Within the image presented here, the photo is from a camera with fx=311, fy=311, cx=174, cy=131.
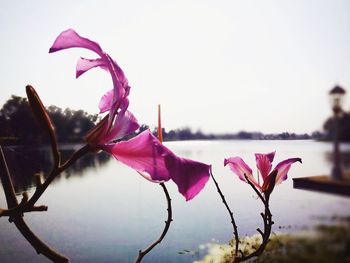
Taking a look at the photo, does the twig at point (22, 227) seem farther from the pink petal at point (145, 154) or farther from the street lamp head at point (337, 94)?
the street lamp head at point (337, 94)

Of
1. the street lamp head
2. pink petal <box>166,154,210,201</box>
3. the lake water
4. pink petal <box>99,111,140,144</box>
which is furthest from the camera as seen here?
the lake water

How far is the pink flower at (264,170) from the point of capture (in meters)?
0.62

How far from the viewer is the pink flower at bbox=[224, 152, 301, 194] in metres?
0.62

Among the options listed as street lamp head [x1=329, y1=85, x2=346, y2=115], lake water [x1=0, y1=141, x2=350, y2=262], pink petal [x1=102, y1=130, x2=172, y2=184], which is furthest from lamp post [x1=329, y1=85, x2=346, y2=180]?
pink petal [x1=102, y1=130, x2=172, y2=184]

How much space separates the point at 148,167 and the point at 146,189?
3353cm

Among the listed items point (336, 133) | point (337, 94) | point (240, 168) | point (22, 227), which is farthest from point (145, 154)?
point (336, 133)

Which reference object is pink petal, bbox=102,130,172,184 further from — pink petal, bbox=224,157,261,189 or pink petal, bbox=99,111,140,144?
pink petal, bbox=224,157,261,189

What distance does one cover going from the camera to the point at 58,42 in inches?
13.2

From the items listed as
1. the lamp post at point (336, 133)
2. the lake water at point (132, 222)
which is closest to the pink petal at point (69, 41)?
the lamp post at point (336, 133)

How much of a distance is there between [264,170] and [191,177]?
0.41 meters

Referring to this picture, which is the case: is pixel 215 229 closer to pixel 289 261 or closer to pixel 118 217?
pixel 118 217

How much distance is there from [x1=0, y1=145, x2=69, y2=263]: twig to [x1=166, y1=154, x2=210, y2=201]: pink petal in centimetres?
14

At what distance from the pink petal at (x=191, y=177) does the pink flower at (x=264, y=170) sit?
1.09 feet

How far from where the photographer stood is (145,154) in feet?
1.23
